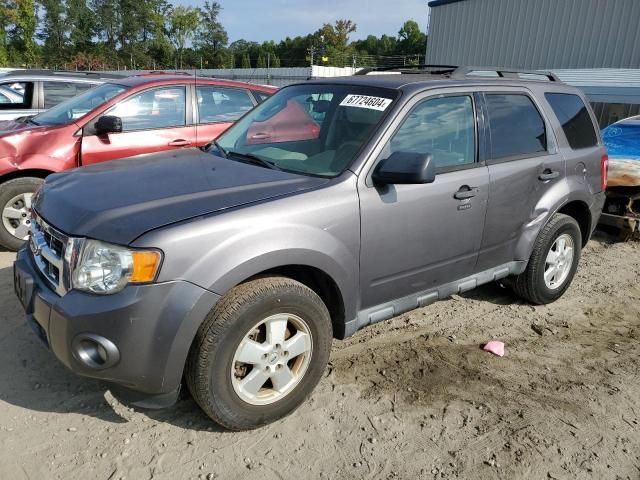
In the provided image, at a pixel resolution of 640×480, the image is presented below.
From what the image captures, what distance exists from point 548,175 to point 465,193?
101 cm

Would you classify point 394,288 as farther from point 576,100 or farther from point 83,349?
point 576,100

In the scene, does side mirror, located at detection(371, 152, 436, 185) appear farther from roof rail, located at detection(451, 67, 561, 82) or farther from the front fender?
roof rail, located at detection(451, 67, 561, 82)

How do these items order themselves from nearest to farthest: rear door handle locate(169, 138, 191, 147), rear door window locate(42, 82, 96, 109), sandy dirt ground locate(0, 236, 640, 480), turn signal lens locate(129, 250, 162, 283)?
turn signal lens locate(129, 250, 162, 283) → sandy dirt ground locate(0, 236, 640, 480) → rear door handle locate(169, 138, 191, 147) → rear door window locate(42, 82, 96, 109)

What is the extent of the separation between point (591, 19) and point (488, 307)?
1523cm

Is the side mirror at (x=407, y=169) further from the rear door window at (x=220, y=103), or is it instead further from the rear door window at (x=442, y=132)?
the rear door window at (x=220, y=103)

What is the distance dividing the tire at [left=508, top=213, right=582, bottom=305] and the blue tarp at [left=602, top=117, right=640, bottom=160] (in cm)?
326

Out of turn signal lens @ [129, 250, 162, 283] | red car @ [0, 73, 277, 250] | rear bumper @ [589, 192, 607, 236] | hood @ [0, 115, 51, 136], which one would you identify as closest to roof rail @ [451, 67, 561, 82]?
rear bumper @ [589, 192, 607, 236]

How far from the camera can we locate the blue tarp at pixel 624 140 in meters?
7.12

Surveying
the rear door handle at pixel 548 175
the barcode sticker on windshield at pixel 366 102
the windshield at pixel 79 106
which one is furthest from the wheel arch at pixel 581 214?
the windshield at pixel 79 106

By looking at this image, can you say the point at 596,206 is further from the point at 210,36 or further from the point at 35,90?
the point at 210,36

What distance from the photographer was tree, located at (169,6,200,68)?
72.8 m

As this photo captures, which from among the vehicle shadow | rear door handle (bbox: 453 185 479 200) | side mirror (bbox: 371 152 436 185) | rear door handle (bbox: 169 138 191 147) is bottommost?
the vehicle shadow

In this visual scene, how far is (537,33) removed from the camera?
17.7 metres

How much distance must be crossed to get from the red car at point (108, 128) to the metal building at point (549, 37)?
795 cm
